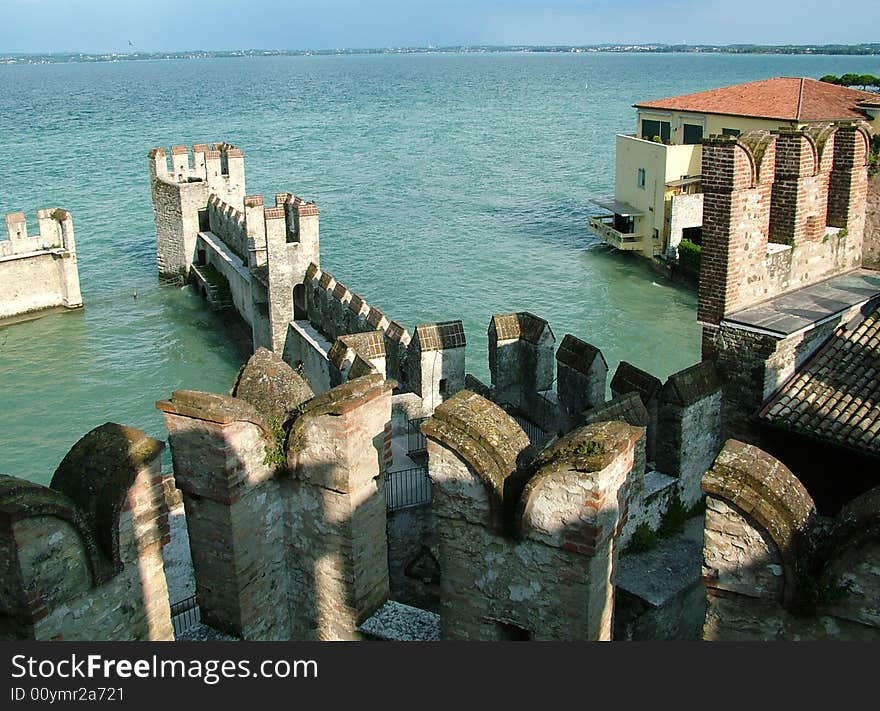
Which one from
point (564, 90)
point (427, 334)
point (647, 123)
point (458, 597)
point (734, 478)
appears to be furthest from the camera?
point (564, 90)

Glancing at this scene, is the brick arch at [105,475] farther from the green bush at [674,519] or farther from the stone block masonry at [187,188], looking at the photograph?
the stone block masonry at [187,188]

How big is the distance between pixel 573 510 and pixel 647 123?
146 feet

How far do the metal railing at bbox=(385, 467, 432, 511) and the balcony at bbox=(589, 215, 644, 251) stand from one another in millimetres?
33238

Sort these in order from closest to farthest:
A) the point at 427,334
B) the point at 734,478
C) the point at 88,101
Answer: the point at 734,478 < the point at 427,334 < the point at 88,101

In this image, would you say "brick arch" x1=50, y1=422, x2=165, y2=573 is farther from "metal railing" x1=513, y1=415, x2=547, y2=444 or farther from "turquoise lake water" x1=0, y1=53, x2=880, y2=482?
"turquoise lake water" x1=0, y1=53, x2=880, y2=482

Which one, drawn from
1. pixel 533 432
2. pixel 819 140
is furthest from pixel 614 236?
pixel 819 140

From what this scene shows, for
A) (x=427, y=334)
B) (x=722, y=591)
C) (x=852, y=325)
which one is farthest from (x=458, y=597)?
(x=427, y=334)

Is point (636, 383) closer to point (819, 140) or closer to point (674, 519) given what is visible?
point (674, 519)

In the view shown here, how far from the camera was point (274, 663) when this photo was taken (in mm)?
5547

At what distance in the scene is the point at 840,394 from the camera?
34.0 ft

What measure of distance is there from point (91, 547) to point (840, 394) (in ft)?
25.6

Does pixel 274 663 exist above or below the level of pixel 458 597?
above

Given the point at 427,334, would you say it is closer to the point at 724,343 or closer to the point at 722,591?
the point at 724,343

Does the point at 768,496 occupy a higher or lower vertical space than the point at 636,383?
higher
